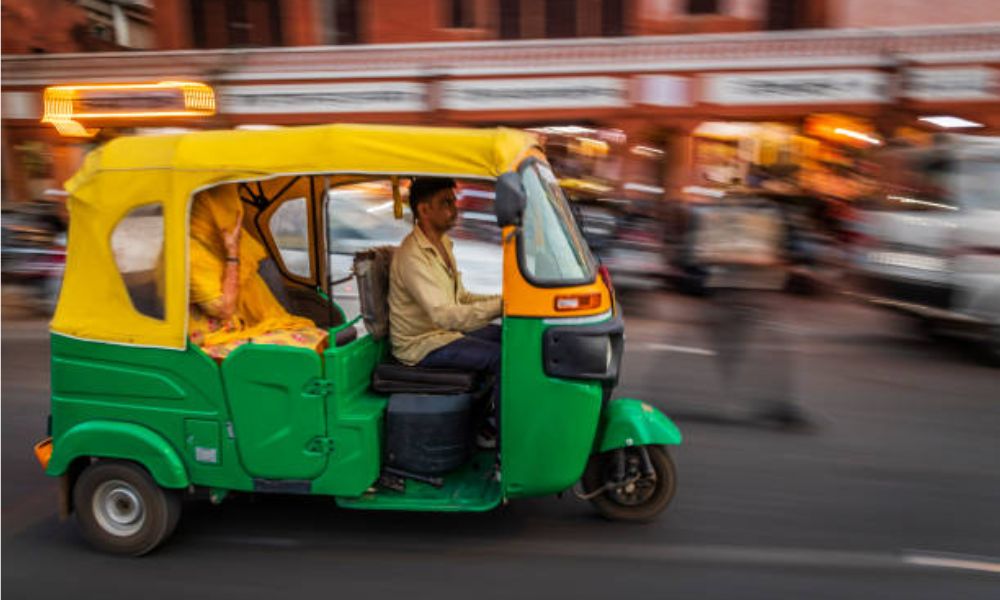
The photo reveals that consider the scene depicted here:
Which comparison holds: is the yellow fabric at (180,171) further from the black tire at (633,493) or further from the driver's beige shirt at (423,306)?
the black tire at (633,493)

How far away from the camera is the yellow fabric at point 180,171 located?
4.02m

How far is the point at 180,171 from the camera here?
414cm

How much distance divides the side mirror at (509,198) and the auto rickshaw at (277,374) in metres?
0.08

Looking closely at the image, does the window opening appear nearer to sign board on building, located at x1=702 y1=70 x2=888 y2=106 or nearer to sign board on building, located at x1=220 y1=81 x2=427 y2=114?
sign board on building, located at x1=220 y1=81 x2=427 y2=114

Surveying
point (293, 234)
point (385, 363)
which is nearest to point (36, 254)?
point (293, 234)

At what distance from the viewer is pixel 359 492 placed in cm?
425

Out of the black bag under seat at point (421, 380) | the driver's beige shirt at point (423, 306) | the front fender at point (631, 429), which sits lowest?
the front fender at point (631, 429)

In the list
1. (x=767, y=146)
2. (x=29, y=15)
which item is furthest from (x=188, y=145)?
(x=767, y=146)

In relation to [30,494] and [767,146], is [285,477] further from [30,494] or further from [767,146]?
[767,146]

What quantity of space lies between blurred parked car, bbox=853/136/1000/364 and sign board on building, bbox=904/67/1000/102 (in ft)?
25.0

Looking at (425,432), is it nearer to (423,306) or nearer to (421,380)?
(421,380)

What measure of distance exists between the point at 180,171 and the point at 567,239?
1.81 metres

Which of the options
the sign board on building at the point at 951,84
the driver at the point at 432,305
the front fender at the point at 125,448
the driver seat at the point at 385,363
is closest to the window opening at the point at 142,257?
the front fender at the point at 125,448

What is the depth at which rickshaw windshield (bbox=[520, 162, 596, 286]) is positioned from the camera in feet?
13.5
